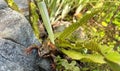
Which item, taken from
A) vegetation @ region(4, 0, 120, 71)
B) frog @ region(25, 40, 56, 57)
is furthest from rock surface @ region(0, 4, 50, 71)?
vegetation @ region(4, 0, 120, 71)

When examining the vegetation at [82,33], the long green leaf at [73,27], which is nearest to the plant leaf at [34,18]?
the vegetation at [82,33]

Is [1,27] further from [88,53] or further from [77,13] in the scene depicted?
[77,13]

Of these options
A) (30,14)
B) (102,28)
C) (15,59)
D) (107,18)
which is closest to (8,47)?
(15,59)

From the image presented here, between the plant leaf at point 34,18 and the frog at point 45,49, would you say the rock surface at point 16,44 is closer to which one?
the frog at point 45,49

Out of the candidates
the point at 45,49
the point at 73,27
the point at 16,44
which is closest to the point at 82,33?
the point at 73,27

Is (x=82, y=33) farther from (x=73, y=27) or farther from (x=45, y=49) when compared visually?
(x=45, y=49)

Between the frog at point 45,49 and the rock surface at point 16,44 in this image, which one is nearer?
the rock surface at point 16,44
